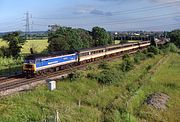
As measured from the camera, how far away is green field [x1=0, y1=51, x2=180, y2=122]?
22969 mm

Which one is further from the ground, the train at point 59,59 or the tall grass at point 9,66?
the train at point 59,59

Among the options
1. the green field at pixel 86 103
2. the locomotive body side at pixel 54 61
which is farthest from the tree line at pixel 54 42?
the green field at pixel 86 103

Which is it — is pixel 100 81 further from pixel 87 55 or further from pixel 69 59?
pixel 87 55

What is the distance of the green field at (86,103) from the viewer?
2297 centimetres

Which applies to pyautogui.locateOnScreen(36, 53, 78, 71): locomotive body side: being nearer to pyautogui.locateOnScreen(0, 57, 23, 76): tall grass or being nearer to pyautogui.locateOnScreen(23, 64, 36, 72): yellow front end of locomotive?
pyautogui.locateOnScreen(23, 64, 36, 72): yellow front end of locomotive

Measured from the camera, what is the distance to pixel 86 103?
93.5ft

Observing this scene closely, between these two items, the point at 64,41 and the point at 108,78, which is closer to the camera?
the point at 108,78

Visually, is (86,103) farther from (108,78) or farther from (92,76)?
(108,78)

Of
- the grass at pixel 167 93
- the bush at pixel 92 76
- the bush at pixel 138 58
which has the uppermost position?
the bush at pixel 92 76

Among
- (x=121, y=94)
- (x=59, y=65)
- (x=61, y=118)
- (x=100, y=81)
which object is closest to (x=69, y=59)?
(x=59, y=65)

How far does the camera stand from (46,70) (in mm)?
44531

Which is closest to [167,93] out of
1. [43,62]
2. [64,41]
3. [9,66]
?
[43,62]

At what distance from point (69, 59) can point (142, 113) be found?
24.7m

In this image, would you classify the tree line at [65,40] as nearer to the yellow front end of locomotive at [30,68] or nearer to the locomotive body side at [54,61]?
the locomotive body side at [54,61]
